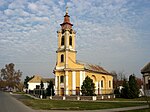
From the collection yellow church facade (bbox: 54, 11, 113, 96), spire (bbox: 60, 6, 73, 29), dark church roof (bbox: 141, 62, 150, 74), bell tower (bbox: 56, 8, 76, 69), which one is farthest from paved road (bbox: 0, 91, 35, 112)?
spire (bbox: 60, 6, 73, 29)

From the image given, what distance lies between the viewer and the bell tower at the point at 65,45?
184 ft

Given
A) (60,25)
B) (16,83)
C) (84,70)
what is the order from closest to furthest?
(84,70)
(60,25)
(16,83)

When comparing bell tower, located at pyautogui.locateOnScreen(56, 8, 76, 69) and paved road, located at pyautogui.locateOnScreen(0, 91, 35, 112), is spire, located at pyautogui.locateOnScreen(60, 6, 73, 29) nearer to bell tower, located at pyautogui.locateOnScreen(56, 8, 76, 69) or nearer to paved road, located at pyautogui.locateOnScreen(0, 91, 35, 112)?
bell tower, located at pyautogui.locateOnScreen(56, 8, 76, 69)

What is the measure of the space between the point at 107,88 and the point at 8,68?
66.5 m

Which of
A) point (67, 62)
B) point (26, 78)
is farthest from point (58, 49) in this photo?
point (26, 78)

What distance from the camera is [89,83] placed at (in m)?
48.9

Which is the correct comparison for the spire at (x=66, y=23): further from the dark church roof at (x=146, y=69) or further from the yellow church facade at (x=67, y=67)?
the dark church roof at (x=146, y=69)

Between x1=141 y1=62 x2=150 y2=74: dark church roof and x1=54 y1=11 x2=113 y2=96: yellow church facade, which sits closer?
x1=141 y1=62 x2=150 y2=74: dark church roof

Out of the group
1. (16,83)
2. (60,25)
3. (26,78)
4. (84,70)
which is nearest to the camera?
(84,70)

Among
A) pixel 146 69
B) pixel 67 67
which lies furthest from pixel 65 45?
pixel 146 69

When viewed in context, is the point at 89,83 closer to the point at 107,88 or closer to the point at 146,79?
the point at 146,79

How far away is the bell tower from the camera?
56062 millimetres

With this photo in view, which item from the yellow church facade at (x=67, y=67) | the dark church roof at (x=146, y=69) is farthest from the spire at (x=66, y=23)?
the dark church roof at (x=146, y=69)

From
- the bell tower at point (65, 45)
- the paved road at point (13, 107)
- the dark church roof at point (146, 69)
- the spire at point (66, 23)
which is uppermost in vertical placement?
the spire at point (66, 23)
